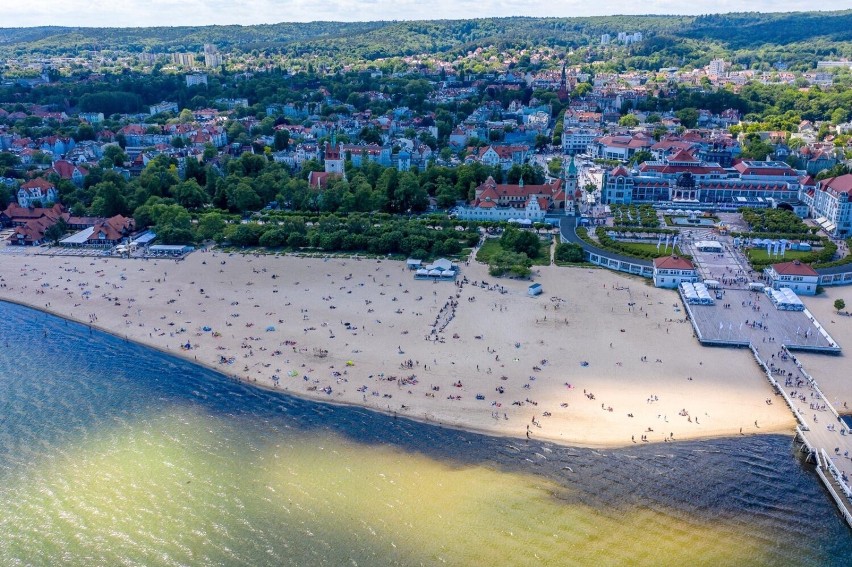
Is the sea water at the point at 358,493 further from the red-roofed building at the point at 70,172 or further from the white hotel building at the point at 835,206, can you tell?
the red-roofed building at the point at 70,172

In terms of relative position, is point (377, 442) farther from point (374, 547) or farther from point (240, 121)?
point (240, 121)

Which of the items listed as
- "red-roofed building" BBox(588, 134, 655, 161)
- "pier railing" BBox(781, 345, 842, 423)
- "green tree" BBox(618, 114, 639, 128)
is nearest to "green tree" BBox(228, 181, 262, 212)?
"pier railing" BBox(781, 345, 842, 423)

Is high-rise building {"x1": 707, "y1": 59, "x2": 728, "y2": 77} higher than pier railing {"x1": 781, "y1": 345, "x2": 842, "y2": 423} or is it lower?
higher

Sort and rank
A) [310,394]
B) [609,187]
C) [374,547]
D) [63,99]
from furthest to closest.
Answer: [63,99] < [609,187] < [310,394] < [374,547]

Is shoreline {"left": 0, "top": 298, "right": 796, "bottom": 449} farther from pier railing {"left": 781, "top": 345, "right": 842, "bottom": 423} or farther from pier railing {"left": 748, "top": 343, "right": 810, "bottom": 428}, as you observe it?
pier railing {"left": 781, "top": 345, "right": 842, "bottom": 423}

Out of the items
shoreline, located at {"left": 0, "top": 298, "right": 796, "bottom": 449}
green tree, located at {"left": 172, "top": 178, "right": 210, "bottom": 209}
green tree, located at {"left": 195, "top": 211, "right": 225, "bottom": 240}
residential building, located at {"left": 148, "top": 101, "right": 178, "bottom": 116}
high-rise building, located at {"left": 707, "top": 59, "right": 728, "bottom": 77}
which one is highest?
high-rise building, located at {"left": 707, "top": 59, "right": 728, "bottom": 77}

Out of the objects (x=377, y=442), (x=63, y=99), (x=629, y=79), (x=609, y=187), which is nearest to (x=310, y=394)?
(x=377, y=442)

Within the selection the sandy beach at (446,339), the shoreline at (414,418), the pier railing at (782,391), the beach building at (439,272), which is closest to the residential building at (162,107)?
the sandy beach at (446,339)

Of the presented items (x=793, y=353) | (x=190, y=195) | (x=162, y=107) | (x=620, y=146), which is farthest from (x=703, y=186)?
(x=162, y=107)
